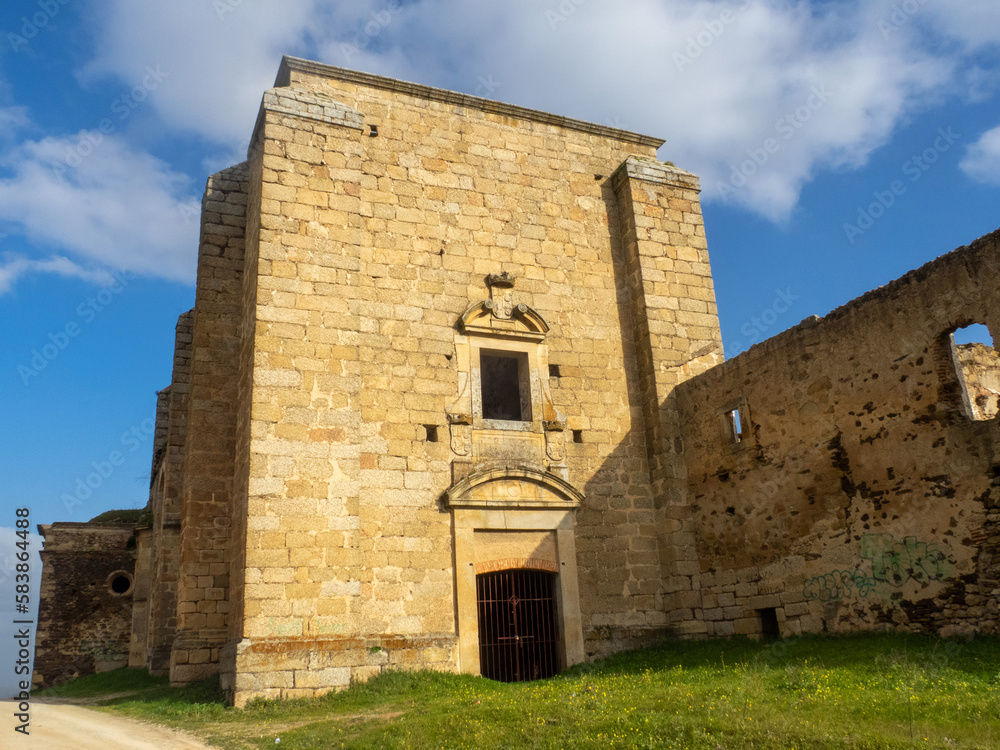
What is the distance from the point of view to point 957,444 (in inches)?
304

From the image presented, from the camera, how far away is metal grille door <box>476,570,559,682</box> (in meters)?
9.92

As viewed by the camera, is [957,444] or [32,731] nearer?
[32,731]

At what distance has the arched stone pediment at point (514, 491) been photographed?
10094 millimetres

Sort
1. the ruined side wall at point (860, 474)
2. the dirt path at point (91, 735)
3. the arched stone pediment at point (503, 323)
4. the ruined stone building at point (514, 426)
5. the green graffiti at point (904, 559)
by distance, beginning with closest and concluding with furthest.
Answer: the dirt path at point (91, 735) < the ruined side wall at point (860, 474) < the green graffiti at point (904, 559) < the ruined stone building at point (514, 426) < the arched stone pediment at point (503, 323)

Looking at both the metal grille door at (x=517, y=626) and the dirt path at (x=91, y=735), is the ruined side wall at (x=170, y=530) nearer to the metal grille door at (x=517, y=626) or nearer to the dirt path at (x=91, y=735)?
the dirt path at (x=91, y=735)

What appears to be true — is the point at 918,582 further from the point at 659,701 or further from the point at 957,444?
the point at 659,701

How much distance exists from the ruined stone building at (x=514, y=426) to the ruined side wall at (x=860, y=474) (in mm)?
31

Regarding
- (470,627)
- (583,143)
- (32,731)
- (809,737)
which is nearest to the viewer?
(809,737)

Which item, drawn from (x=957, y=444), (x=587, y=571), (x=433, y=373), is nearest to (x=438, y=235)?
(x=433, y=373)

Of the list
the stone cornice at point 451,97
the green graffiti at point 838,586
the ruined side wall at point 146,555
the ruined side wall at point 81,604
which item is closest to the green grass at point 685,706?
the green graffiti at point 838,586

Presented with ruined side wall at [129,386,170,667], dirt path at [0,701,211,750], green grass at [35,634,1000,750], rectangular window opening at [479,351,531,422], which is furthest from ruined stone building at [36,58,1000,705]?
rectangular window opening at [479,351,531,422]

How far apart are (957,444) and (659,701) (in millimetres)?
3934

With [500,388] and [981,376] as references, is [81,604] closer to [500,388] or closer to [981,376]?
[500,388]

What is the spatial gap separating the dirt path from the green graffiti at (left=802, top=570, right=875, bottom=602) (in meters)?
6.54
